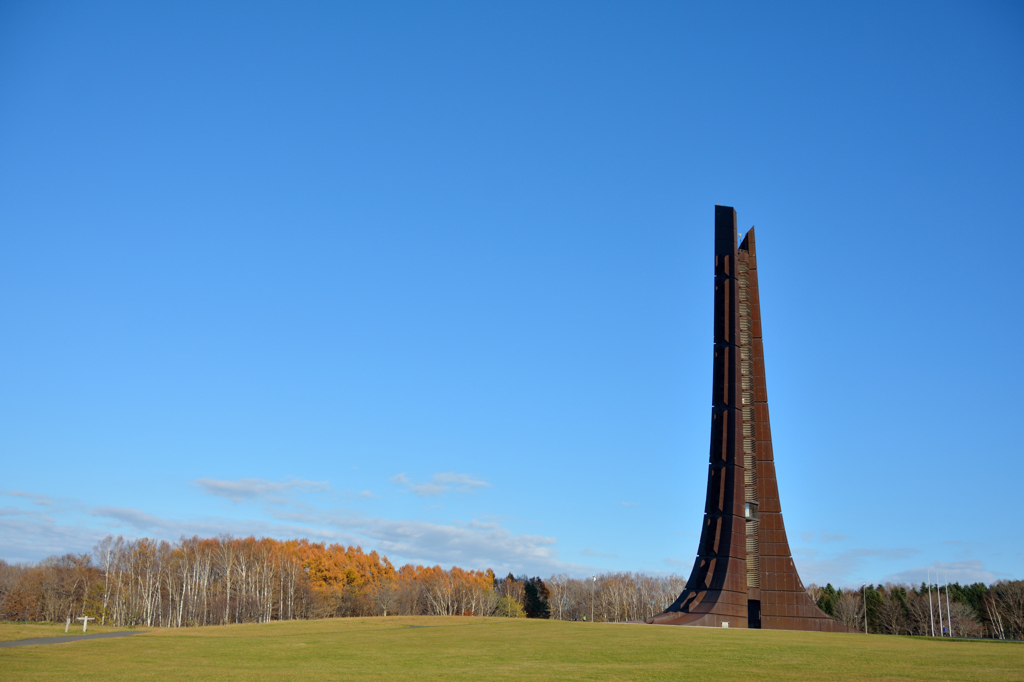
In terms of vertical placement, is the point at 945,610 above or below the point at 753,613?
below

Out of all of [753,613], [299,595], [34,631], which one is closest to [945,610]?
[753,613]

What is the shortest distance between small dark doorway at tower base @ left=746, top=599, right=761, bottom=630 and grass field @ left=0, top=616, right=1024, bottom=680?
9.84m

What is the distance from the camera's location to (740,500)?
40.8m

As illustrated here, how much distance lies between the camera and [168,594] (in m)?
83.8

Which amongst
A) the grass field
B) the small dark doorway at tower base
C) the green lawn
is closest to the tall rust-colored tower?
the small dark doorway at tower base

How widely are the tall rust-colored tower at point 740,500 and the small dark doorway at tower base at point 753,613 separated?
51 millimetres

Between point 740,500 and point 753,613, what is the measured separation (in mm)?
5683

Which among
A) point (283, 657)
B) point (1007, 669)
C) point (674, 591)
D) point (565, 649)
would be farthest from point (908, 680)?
point (674, 591)

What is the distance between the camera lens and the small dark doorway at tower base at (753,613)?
38719mm

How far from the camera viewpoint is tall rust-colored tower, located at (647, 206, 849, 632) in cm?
3838

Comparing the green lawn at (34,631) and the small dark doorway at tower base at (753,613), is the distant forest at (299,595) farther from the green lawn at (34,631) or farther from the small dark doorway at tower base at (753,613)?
the small dark doorway at tower base at (753,613)

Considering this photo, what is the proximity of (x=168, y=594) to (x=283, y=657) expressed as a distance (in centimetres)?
7232

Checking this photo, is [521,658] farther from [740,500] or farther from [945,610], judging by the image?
[945,610]

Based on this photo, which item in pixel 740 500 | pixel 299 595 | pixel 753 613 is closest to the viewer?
pixel 753 613
